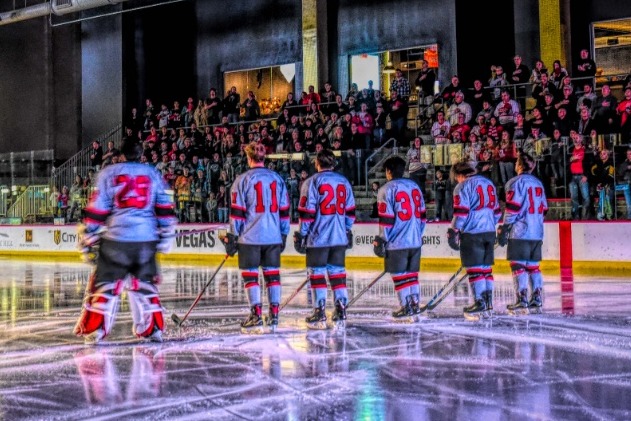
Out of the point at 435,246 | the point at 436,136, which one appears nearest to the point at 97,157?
the point at 436,136

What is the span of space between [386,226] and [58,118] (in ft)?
84.8

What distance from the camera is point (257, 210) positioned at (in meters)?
9.12

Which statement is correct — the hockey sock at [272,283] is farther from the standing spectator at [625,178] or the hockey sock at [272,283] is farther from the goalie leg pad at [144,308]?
the standing spectator at [625,178]

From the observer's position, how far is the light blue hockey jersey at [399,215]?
980cm

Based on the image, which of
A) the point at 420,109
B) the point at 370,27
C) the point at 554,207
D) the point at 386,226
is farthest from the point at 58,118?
the point at 386,226

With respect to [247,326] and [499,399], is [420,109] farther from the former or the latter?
[499,399]

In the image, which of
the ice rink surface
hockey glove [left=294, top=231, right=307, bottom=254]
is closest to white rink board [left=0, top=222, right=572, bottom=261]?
hockey glove [left=294, top=231, right=307, bottom=254]

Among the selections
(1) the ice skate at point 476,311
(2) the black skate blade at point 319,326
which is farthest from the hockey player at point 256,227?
(1) the ice skate at point 476,311

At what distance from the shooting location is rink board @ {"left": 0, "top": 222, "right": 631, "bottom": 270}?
685 inches

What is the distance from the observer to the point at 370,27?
28.4 meters

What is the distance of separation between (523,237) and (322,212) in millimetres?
2497

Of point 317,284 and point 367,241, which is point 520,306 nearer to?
point 317,284

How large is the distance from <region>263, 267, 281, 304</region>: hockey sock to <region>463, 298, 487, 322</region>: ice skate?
2209 millimetres

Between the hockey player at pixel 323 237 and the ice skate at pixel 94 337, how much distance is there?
7.22 feet
